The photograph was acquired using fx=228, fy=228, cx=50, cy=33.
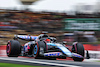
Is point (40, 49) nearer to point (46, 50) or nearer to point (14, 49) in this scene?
point (46, 50)

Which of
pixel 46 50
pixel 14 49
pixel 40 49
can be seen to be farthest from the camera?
pixel 14 49

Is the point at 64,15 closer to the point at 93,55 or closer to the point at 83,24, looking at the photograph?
the point at 83,24

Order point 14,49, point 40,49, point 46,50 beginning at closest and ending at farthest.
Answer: point 40,49 < point 46,50 < point 14,49

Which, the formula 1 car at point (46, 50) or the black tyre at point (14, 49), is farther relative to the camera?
the black tyre at point (14, 49)

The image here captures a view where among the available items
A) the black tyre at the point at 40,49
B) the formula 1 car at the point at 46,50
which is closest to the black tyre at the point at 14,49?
the formula 1 car at the point at 46,50

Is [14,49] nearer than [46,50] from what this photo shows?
No

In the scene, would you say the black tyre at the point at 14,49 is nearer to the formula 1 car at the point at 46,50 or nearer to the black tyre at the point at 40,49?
the formula 1 car at the point at 46,50

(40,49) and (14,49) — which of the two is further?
(14,49)

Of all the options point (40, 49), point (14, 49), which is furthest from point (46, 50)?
point (14, 49)

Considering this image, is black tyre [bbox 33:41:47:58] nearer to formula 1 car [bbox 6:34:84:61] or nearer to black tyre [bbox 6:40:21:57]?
formula 1 car [bbox 6:34:84:61]

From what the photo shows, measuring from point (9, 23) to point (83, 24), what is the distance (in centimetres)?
689

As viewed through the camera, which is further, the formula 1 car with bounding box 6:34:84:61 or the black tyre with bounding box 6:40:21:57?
the black tyre with bounding box 6:40:21:57

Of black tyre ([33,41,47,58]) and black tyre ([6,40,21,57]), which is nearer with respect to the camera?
black tyre ([33,41,47,58])

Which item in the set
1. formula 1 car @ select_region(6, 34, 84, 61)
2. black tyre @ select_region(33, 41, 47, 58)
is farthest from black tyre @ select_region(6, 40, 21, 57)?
black tyre @ select_region(33, 41, 47, 58)
